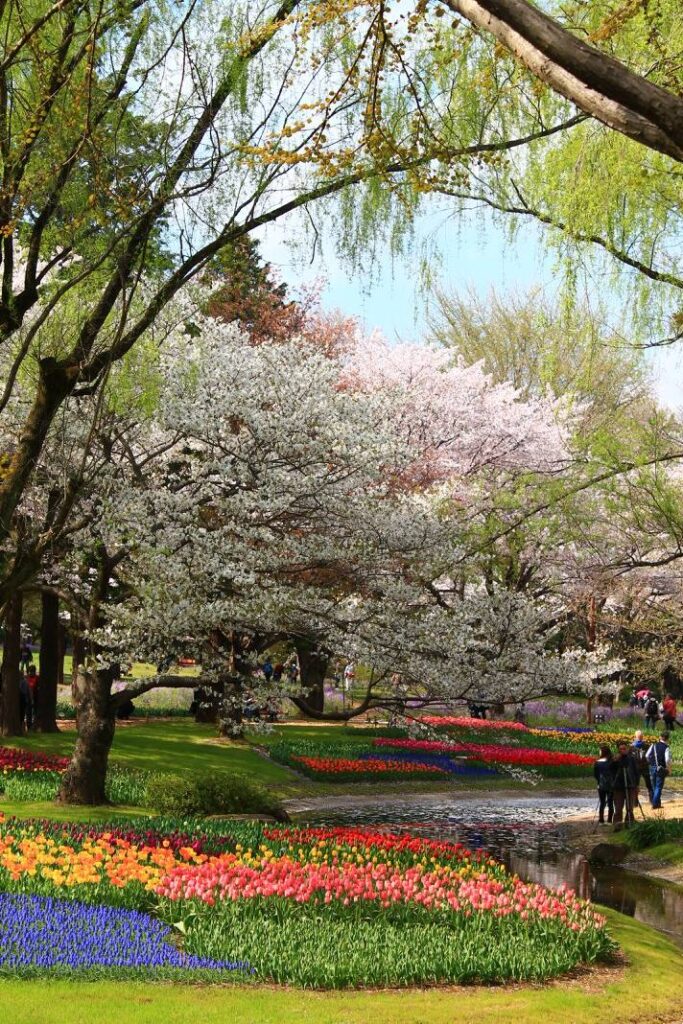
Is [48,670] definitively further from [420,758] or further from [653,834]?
[653,834]

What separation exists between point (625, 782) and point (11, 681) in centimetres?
Result: 1267

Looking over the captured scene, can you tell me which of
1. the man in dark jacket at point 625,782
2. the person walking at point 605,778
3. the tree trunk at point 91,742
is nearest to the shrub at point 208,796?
the tree trunk at point 91,742

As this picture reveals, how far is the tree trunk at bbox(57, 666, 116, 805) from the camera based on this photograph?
15.9 m

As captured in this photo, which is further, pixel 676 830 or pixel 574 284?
pixel 676 830

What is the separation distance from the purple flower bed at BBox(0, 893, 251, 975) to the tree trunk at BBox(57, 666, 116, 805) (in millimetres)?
6358

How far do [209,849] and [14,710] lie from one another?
1255cm

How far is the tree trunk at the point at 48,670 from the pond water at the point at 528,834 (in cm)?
755

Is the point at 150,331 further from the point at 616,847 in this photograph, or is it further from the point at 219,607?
the point at 616,847

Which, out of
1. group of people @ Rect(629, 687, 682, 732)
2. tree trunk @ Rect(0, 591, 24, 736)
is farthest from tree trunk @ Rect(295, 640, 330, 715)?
group of people @ Rect(629, 687, 682, 732)

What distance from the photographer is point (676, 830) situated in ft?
60.7

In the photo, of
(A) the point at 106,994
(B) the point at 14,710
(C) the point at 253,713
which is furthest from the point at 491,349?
(A) the point at 106,994

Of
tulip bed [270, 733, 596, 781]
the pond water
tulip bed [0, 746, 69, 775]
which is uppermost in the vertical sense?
tulip bed [0, 746, 69, 775]

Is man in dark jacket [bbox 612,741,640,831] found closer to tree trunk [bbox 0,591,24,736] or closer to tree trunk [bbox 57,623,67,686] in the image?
tree trunk [bbox 0,591,24,736]

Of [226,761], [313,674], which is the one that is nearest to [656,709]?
[313,674]
